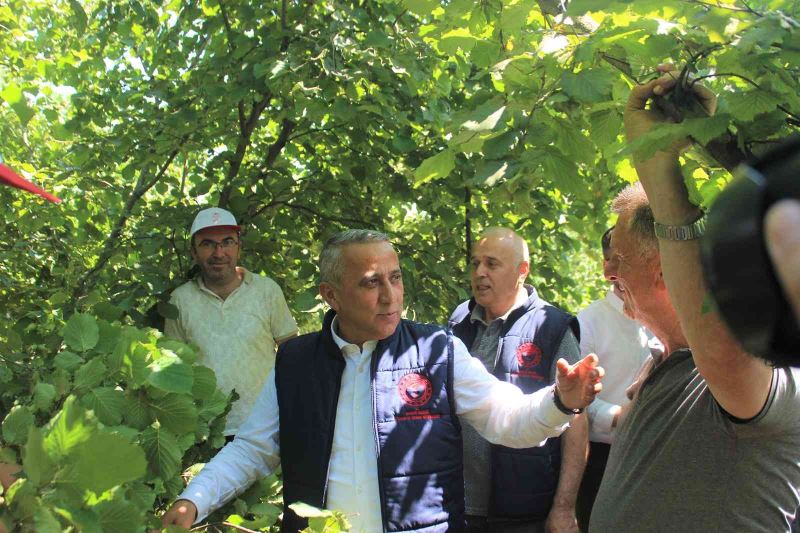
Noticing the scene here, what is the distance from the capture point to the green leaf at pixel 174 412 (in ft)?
6.24

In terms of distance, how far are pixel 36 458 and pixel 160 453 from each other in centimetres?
60

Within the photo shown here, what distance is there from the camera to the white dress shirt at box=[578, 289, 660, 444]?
299cm

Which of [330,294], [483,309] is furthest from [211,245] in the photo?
[330,294]

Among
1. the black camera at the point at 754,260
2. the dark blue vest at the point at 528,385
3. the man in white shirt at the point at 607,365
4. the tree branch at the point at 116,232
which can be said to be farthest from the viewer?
the tree branch at the point at 116,232

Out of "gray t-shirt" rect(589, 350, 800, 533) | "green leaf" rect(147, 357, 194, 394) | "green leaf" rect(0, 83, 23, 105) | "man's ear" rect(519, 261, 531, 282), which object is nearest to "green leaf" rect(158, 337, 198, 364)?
"green leaf" rect(147, 357, 194, 394)

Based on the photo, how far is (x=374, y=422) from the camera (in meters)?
2.32

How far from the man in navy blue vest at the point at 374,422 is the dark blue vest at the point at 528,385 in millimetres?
521

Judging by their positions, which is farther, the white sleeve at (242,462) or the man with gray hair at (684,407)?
the white sleeve at (242,462)

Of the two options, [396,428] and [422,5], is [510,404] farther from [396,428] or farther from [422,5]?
[422,5]

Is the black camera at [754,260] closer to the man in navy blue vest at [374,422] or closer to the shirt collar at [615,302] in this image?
the man in navy blue vest at [374,422]

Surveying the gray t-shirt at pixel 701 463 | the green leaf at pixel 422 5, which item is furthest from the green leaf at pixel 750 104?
the green leaf at pixel 422 5

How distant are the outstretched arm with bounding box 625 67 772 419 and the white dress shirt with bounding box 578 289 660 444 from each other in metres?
1.57

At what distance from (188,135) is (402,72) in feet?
4.77

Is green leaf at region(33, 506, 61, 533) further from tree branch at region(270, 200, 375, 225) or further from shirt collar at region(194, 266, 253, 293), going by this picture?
tree branch at region(270, 200, 375, 225)
